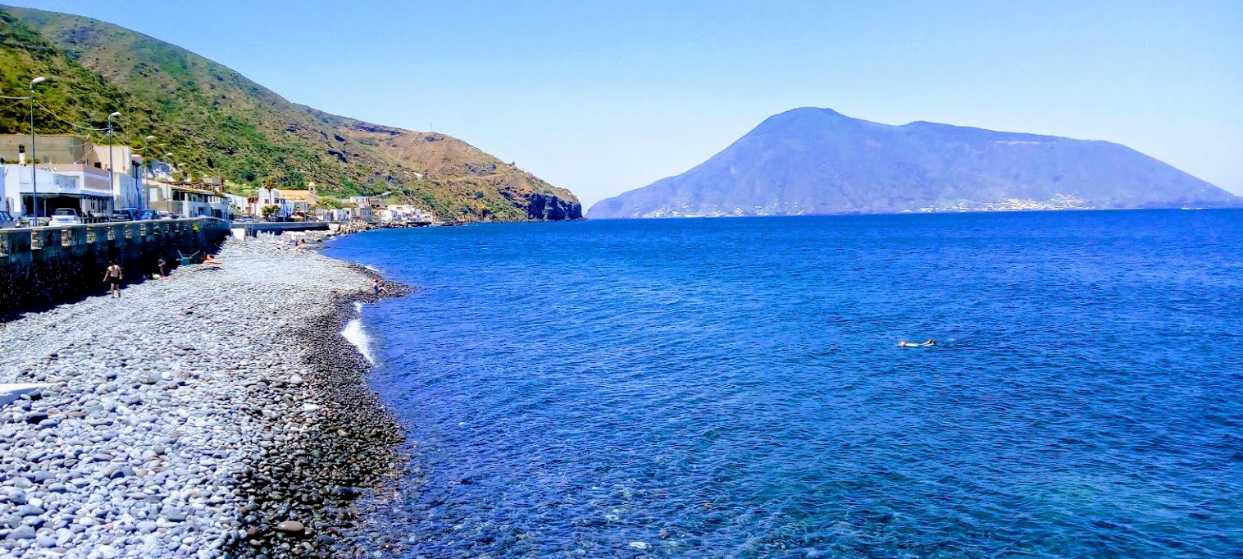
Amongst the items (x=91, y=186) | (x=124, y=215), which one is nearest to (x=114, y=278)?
(x=124, y=215)

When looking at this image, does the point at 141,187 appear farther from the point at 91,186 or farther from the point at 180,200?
the point at 91,186

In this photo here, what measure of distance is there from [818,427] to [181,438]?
15.7 meters

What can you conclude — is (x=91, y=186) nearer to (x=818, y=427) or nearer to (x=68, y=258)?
(x=68, y=258)

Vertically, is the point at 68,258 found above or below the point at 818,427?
above

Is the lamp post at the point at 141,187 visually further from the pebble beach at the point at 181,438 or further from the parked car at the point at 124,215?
the pebble beach at the point at 181,438

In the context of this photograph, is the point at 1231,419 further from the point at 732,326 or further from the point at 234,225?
the point at 234,225

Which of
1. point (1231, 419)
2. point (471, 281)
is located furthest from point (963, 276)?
point (1231, 419)

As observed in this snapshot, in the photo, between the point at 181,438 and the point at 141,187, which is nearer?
the point at 181,438

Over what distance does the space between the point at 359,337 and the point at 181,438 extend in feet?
60.8

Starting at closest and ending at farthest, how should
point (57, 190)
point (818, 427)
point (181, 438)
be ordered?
point (181, 438) < point (818, 427) < point (57, 190)

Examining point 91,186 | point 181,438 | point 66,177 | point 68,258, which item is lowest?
point 181,438

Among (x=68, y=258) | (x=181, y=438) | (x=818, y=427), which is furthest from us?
(x=68, y=258)

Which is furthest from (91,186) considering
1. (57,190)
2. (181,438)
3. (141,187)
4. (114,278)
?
(181,438)

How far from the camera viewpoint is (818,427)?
21.5m
